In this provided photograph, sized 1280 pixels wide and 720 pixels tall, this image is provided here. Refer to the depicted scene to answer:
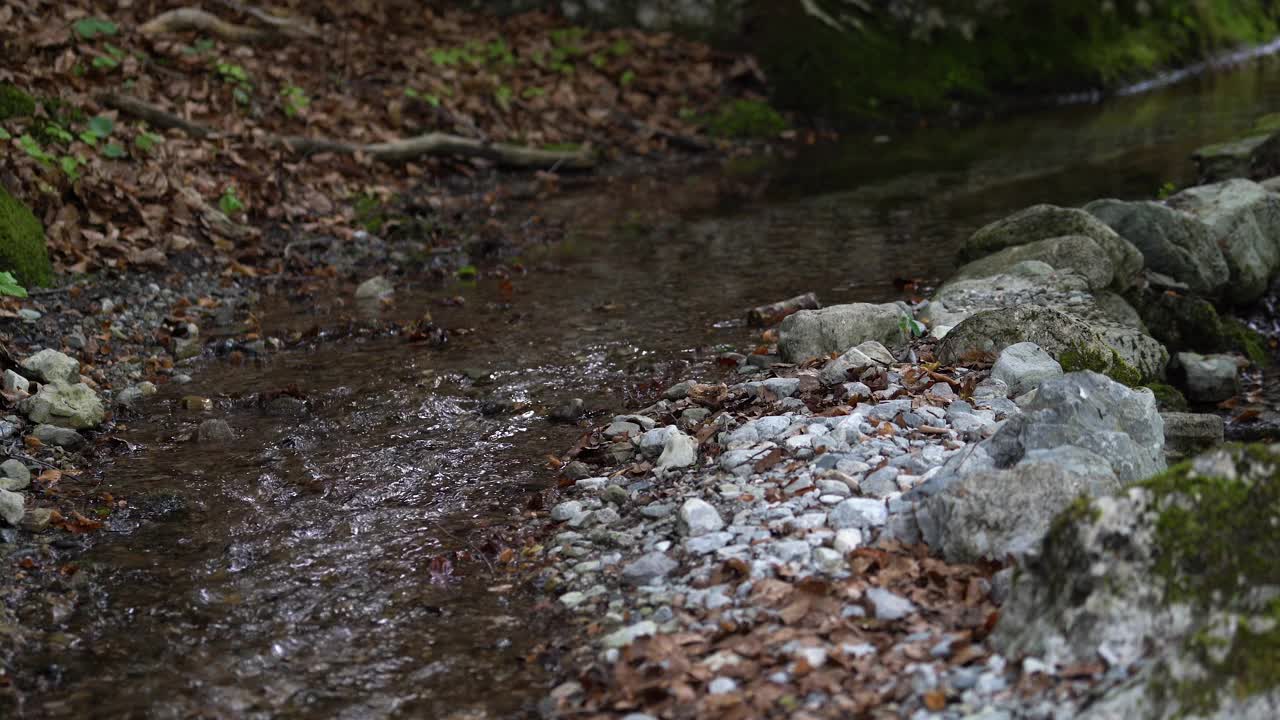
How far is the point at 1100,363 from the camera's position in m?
6.22

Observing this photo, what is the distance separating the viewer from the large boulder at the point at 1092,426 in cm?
440

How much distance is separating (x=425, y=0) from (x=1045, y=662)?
16.4 meters

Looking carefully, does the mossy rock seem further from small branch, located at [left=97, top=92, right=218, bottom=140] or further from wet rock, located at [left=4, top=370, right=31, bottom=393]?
small branch, located at [left=97, top=92, right=218, bottom=140]

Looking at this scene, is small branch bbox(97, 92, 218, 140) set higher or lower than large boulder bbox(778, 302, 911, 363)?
higher

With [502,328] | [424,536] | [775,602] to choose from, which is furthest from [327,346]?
[775,602]

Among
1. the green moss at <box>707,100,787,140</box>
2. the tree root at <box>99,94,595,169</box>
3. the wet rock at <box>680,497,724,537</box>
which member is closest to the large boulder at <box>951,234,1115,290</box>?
the wet rock at <box>680,497,724,537</box>

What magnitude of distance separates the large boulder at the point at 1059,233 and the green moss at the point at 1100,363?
Result: 5.34ft

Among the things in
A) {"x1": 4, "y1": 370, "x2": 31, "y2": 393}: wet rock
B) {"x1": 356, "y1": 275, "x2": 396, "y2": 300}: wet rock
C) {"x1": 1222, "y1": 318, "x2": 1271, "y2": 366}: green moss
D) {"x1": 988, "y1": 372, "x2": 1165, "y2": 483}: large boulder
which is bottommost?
{"x1": 1222, "y1": 318, "x2": 1271, "y2": 366}: green moss

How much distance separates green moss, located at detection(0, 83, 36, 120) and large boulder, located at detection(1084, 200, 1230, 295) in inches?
353

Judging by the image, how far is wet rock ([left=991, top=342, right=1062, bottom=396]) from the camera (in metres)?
5.54

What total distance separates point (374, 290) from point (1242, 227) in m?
6.87

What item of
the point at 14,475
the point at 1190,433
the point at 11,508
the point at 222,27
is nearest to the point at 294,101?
the point at 222,27

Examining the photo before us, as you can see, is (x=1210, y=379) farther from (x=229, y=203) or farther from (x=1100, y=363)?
(x=229, y=203)

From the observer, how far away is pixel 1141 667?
3.13m
